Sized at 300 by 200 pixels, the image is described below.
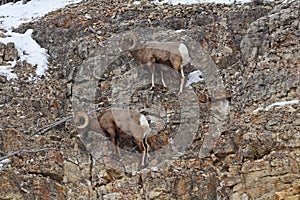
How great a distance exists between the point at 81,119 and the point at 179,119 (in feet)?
8.15

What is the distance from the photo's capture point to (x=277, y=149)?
1073 cm

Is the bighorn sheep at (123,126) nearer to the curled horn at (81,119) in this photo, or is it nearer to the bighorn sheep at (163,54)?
the curled horn at (81,119)

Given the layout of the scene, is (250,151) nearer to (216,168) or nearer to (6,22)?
(216,168)

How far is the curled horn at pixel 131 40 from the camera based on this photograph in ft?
46.5

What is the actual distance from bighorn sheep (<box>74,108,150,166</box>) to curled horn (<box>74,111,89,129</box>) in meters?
0.21

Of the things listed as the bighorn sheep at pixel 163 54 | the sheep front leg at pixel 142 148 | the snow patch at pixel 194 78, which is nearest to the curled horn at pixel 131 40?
the bighorn sheep at pixel 163 54

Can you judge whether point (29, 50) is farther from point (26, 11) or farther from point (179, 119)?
point (179, 119)

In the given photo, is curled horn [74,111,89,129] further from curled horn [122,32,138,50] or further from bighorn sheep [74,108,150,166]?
Answer: curled horn [122,32,138,50]

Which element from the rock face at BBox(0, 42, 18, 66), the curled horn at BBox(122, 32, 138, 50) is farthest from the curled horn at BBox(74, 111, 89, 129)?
the rock face at BBox(0, 42, 18, 66)

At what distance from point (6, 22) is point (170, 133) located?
28.0 feet

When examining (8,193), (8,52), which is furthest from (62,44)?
(8,193)

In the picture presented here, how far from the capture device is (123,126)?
1216cm

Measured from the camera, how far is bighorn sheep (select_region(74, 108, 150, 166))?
39.6 feet

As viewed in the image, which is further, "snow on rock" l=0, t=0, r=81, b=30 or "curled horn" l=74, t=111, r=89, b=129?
"snow on rock" l=0, t=0, r=81, b=30
